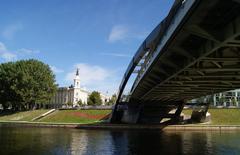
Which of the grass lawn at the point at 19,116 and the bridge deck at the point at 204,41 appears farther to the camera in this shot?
the grass lawn at the point at 19,116

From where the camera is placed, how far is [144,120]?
72.2 meters

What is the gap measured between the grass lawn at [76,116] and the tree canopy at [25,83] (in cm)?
1359

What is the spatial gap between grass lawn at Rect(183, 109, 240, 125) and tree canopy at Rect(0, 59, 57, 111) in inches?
1964

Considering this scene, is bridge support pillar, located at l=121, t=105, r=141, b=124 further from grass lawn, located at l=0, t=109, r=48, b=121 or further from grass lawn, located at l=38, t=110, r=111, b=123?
grass lawn, located at l=0, t=109, r=48, b=121

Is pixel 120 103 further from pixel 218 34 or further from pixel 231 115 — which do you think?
pixel 218 34

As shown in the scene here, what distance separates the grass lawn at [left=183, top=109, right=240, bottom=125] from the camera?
72.1 meters

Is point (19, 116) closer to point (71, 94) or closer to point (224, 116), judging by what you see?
point (224, 116)

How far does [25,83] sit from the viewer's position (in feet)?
335

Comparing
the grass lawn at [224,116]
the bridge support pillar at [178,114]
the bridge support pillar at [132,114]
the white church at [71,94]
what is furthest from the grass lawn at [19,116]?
the white church at [71,94]

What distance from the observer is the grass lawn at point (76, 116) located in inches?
3273

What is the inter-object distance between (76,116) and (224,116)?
129ft

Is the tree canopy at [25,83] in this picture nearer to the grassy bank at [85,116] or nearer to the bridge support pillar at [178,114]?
the grassy bank at [85,116]

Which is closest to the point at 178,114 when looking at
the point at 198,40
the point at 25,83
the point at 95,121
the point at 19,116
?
the point at 95,121

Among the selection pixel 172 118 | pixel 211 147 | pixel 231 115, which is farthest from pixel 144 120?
pixel 211 147
